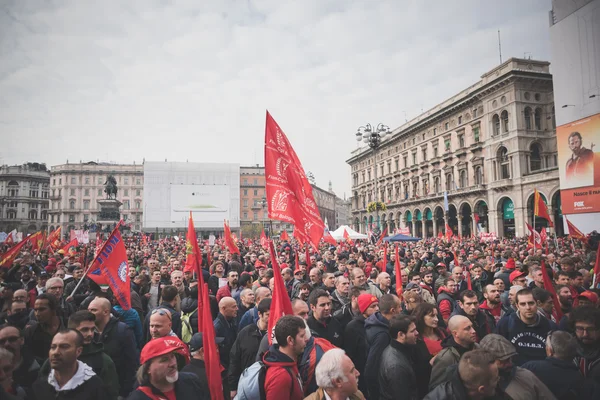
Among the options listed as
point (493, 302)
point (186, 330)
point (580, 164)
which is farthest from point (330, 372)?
point (580, 164)

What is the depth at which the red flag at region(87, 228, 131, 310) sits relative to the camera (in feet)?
18.2

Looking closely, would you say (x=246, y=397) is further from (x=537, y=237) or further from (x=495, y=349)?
(x=537, y=237)

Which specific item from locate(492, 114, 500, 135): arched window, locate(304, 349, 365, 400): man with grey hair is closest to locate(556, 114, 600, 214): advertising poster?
locate(492, 114, 500, 135): arched window

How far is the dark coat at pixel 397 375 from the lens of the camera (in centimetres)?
314

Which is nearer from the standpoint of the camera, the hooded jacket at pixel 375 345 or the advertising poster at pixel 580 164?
the hooded jacket at pixel 375 345

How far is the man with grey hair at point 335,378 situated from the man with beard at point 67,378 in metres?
1.64

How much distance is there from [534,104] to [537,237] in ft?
85.0

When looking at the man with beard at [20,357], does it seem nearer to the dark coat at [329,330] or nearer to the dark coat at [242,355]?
the dark coat at [242,355]

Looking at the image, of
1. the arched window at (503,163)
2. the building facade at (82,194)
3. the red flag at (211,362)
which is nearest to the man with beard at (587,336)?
the red flag at (211,362)

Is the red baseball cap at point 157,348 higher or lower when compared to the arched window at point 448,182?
lower

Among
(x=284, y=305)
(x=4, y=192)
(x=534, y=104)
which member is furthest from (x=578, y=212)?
(x=4, y=192)

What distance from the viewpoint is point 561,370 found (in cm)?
298

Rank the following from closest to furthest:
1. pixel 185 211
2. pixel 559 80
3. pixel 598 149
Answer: pixel 598 149, pixel 559 80, pixel 185 211

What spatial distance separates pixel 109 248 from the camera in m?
5.96
